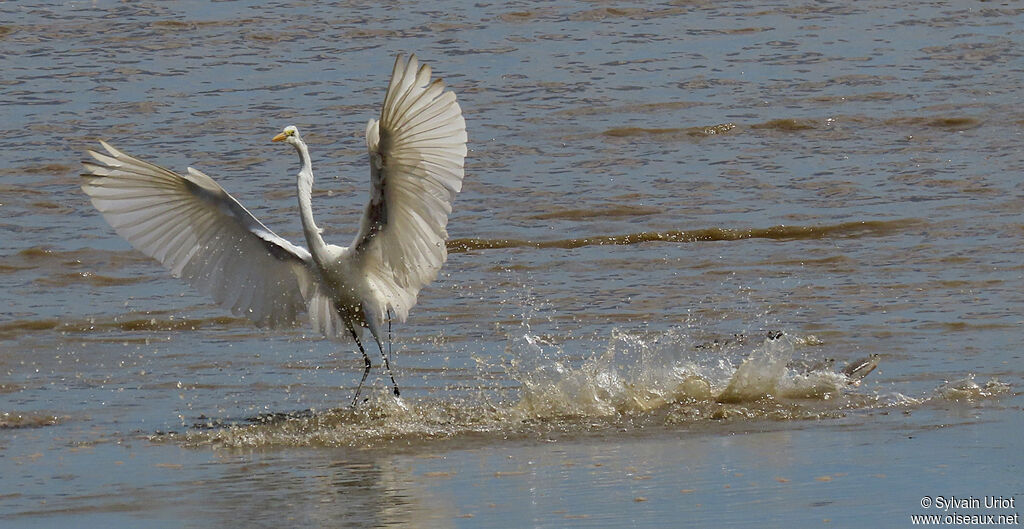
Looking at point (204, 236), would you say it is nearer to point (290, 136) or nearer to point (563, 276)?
point (290, 136)

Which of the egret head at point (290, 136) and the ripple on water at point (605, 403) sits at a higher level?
the egret head at point (290, 136)

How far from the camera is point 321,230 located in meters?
8.23

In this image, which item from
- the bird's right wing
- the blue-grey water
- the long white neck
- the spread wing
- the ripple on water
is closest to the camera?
the blue-grey water

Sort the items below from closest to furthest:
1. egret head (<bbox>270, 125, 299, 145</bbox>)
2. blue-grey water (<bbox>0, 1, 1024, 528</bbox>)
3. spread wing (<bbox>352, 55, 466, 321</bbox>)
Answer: blue-grey water (<bbox>0, 1, 1024, 528</bbox>)
spread wing (<bbox>352, 55, 466, 321</bbox>)
egret head (<bbox>270, 125, 299, 145</bbox>)

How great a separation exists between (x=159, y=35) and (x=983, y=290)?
1230 centimetres

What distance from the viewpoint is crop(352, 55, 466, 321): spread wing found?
7434 millimetres

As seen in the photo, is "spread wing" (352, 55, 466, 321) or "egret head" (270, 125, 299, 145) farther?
"egret head" (270, 125, 299, 145)

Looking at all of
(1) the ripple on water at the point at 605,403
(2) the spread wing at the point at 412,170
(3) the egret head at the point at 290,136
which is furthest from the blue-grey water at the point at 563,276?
(3) the egret head at the point at 290,136

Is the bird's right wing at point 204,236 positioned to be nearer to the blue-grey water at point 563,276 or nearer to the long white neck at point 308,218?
the long white neck at point 308,218

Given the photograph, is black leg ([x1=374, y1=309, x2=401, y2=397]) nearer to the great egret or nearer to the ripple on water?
the great egret

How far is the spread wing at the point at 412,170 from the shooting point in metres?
7.43

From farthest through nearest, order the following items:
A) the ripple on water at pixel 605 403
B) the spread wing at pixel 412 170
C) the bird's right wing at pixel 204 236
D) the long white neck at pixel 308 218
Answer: the long white neck at pixel 308 218 < the bird's right wing at pixel 204 236 < the spread wing at pixel 412 170 < the ripple on water at pixel 605 403

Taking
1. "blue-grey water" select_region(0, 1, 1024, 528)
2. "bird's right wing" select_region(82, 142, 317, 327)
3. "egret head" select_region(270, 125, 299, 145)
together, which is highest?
"egret head" select_region(270, 125, 299, 145)

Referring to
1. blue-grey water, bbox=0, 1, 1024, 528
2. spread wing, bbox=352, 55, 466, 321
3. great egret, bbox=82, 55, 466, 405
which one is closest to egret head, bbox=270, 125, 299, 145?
great egret, bbox=82, 55, 466, 405
